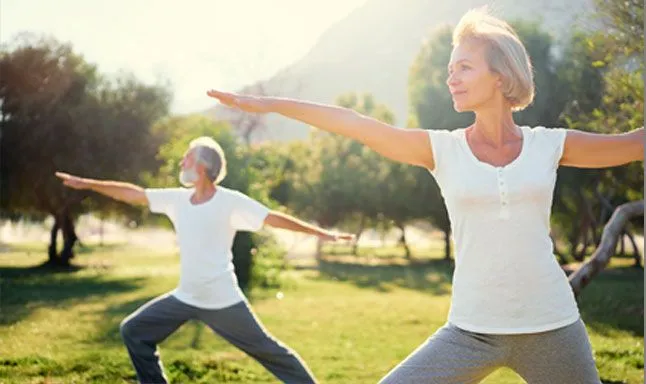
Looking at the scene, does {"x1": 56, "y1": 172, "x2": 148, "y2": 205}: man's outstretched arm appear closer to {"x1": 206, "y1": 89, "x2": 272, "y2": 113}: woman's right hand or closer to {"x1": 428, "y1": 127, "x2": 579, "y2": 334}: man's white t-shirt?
{"x1": 206, "y1": 89, "x2": 272, "y2": 113}: woman's right hand

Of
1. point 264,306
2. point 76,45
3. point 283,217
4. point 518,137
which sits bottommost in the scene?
point 264,306

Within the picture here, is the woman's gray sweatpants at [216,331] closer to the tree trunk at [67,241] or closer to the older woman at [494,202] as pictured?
the older woman at [494,202]

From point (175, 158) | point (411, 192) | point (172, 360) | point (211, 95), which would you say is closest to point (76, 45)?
point (175, 158)

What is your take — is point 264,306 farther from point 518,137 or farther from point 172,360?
point 518,137

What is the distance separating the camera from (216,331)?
7.22 metres

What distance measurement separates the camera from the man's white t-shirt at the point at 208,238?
7219mm

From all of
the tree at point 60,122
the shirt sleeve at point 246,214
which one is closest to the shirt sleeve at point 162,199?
the shirt sleeve at point 246,214

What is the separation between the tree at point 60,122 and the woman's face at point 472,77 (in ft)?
104

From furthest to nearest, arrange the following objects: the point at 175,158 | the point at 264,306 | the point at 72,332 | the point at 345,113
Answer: the point at 175,158
the point at 264,306
the point at 72,332
the point at 345,113

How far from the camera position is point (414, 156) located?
151 inches

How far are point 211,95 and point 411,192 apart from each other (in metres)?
41.1

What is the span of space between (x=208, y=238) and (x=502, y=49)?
4095mm

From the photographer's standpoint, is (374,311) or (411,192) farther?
(411,192)

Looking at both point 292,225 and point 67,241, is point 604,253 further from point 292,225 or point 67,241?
point 67,241
